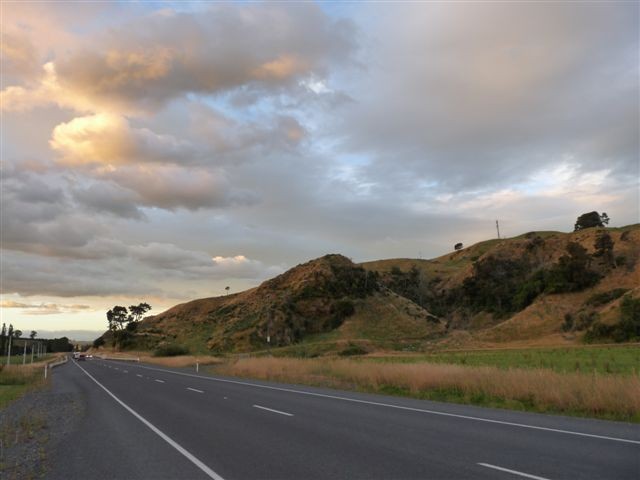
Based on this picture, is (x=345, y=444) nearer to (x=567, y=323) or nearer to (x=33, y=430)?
(x=33, y=430)

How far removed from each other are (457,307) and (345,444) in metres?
106

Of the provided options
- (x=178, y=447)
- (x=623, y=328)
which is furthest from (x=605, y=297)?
(x=178, y=447)

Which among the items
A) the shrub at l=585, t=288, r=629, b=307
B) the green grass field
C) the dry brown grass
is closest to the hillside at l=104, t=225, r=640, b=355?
the shrub at l=585, t=288, r=629, b=307

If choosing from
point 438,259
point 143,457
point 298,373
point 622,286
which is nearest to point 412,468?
point 143,457

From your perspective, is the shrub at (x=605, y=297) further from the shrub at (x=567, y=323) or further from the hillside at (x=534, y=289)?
the shrub at (x=567, y=323)

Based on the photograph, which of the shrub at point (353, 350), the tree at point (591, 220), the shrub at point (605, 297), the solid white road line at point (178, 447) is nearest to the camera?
the solid white road line at point (178, 447)

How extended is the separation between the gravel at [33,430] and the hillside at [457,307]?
49995 mm

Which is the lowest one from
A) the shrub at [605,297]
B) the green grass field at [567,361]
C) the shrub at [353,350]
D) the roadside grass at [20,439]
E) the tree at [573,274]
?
the green grass field at [567,361]

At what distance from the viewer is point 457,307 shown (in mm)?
111500

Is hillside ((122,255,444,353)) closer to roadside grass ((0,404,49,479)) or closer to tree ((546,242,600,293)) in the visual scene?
tree ((546,242,600,293))

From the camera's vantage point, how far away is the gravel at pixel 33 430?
28.6 ft

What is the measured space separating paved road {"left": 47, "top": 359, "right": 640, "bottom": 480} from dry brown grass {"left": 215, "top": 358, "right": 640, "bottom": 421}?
5.21 feet

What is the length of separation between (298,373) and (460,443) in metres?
21.6

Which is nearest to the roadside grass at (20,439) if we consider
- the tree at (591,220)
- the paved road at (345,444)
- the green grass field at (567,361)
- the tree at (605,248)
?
the paved road at (345,444)
